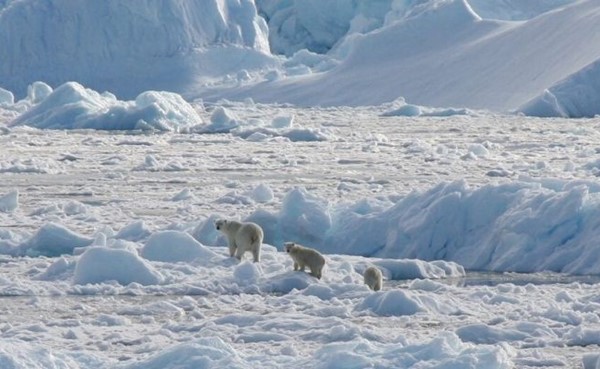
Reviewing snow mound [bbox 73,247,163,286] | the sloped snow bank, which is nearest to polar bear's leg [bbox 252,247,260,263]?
snow mound [bbox 73,247,163,286]

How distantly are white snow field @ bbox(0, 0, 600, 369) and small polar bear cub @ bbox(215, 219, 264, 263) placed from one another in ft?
0.51

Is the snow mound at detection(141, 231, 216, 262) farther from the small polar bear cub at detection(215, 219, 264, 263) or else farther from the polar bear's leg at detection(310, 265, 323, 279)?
the polar bear's leg at detection(310, 265, 323, 279)

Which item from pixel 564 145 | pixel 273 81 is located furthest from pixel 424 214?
Answer: pixel 273 81

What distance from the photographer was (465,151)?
55.1 feet

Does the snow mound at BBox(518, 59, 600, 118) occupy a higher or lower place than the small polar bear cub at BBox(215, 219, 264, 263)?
lower

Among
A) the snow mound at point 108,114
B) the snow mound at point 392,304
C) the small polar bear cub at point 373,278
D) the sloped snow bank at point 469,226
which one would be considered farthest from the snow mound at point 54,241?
the snow mound at point 108,114

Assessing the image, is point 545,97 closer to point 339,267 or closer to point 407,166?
point 407,166

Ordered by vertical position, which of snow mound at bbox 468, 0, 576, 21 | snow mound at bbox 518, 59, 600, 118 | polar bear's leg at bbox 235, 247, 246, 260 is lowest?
snow mound at bbox 518, 59, 600, 118

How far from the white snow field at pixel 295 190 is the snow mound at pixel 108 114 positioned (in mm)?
45

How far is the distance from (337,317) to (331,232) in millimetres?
2835

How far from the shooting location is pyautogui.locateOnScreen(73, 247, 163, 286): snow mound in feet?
23.0

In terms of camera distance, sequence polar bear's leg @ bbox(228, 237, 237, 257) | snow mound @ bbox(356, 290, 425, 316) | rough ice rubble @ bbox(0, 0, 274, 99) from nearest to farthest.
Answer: snow mound @ bbox(356, 290, 425, 316)
polar bear's leg @ bbox(228, 237, 237, 257)
rough ice rubble @ bbox(0, 0, 274, 99)

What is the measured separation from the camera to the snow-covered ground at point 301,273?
5.23 meters

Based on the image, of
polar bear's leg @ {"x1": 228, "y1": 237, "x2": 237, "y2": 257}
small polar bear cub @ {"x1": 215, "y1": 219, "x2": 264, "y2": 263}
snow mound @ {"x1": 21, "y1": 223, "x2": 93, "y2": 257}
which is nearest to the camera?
small polar bear cub @ {"x1": 215, "y1": 219, "x2": 264, "y2": 263}
